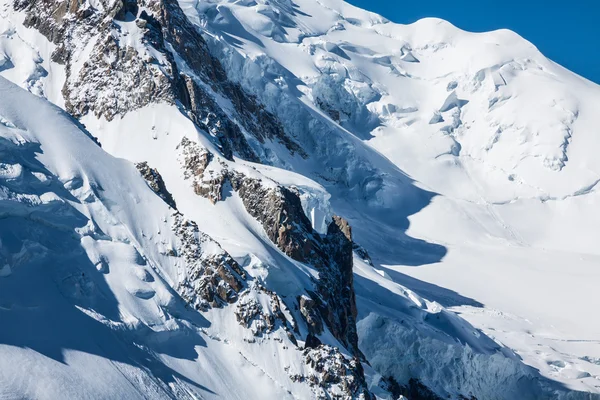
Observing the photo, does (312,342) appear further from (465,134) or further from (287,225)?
(465,134)

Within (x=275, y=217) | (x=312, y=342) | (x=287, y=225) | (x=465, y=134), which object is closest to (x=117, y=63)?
(x=275, y=217)

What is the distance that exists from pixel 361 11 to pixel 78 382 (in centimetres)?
16865

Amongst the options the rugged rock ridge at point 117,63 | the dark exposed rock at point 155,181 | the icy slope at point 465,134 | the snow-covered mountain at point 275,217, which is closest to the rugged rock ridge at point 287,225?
the snow-covered mountain at point 275,217

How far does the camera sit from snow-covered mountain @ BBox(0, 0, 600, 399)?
45375 mm

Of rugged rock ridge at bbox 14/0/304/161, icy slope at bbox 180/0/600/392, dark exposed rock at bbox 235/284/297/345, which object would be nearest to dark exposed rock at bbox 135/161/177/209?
rugged rock ridge at bbox 14/0/304/161

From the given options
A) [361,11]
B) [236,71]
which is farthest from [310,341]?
[361,11]

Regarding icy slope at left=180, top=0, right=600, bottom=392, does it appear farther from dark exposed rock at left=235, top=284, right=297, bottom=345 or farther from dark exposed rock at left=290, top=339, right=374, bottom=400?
dark exposed rock at left=290, top=339, right=374, bottom=400

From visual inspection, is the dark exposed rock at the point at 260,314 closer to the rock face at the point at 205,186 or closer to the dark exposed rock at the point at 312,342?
the rock face at the point at 205,186

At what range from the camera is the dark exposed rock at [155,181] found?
184ft

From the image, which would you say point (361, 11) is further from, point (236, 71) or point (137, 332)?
point (137, 332)

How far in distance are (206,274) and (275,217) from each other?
9.63 meters

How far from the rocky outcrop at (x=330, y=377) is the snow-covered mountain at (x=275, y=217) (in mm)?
115

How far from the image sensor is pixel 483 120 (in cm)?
14900

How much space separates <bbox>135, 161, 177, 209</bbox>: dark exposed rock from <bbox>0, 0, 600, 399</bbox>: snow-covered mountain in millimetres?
132
